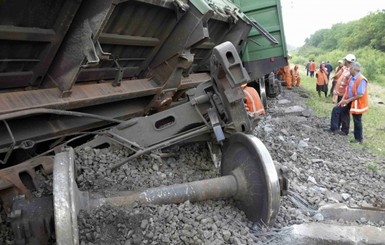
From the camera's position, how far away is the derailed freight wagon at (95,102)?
2451 mm

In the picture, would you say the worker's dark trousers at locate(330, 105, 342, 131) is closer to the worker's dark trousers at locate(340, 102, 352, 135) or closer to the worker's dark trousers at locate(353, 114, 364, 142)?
the worker's dark trousers at locate(340, 102, 352, 135)

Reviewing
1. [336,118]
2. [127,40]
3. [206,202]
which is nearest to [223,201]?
[206,202]

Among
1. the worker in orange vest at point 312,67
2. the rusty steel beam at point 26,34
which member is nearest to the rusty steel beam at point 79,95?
the rusty steel beam at point 26,34

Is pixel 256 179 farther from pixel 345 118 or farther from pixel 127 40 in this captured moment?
pixel 345 118

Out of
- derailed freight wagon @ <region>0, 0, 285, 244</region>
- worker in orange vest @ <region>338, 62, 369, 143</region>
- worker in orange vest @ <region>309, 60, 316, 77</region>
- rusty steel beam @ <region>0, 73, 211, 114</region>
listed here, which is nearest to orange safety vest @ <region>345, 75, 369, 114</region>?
worker in orange vest @ <region>338, 62, 369, 143</region>

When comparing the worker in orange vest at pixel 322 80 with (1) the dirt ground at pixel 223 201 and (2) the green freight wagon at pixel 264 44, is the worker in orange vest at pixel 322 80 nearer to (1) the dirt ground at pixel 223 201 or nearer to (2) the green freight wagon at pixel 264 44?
(2) the green freight wagon at pixel 264 44

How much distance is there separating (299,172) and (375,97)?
1493cm

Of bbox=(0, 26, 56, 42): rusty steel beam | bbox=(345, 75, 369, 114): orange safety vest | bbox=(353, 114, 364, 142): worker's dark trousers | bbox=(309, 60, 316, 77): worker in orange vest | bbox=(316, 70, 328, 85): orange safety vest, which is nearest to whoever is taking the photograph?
bbox=(0, 26, 56, 42): rusty steel beam

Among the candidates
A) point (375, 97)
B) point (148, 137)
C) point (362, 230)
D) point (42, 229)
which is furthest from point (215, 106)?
point (375, 97)

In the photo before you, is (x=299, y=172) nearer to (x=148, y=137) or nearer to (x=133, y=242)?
(x=148, y=137)

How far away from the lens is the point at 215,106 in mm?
3447

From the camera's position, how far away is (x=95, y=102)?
Result: 3.60 metres

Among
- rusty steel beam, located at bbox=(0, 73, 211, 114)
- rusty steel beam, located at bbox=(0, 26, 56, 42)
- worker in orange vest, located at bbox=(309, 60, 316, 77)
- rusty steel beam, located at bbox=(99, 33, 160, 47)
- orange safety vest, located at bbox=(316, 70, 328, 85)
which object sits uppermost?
worker in orange vest, located at bbox=(309, 60, 316, 77)

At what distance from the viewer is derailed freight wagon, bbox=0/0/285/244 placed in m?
2.45
